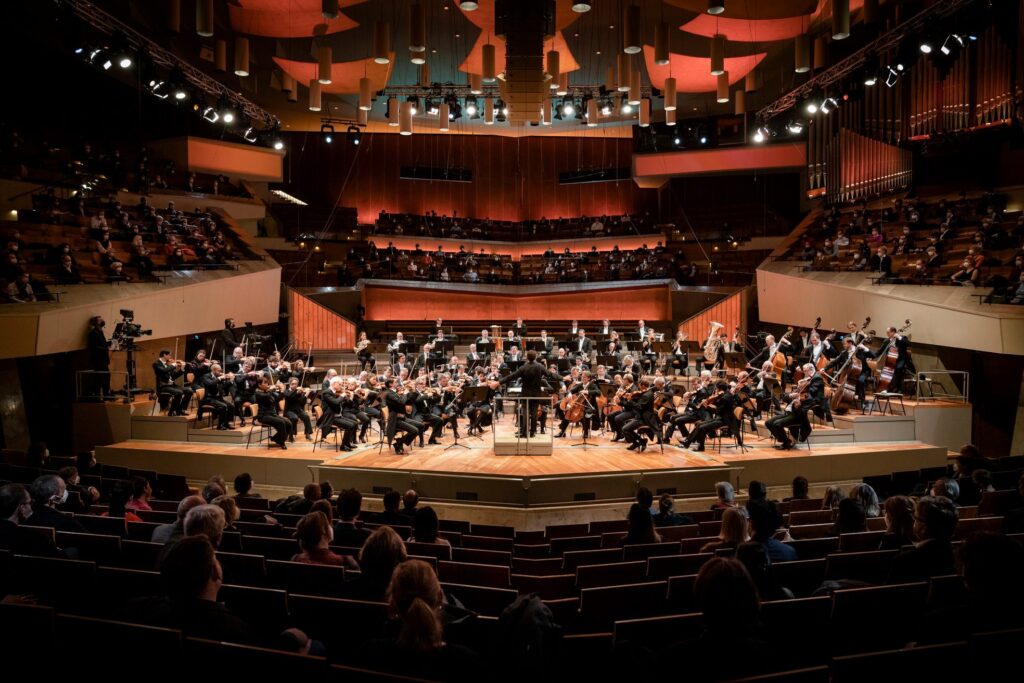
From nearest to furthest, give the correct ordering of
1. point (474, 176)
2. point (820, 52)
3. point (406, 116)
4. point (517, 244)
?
1. point (820, 52)
2. point (406, 116)
3. point (517, 244)
4. point (474, 176)

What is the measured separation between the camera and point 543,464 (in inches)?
327

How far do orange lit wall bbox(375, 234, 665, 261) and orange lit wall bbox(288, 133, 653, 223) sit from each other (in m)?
1.83

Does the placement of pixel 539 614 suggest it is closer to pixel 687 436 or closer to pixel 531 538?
pixel 531 538

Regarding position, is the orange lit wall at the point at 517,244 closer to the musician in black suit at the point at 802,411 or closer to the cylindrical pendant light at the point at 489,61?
the cylindrical pendant light at the point at 489,61

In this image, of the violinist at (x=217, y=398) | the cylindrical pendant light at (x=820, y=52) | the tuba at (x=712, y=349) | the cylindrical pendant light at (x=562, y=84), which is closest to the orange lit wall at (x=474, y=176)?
the cylindrical pendant light at (x=562, y=84)

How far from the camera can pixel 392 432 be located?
29.6 ft

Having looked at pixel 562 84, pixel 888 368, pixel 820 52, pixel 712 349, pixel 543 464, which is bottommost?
pixel 543 464

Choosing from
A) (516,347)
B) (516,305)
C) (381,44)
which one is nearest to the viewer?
(381,44)

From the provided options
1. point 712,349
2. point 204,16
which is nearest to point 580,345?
point 712,349

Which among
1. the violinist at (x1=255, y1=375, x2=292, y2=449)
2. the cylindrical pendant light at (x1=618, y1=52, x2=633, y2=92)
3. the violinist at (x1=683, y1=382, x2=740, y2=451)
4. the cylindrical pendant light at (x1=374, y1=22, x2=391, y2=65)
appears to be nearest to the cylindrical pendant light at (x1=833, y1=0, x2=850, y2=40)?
the cylindrical pendant light at (x1=618, y1=52, x2=633, y2=92)

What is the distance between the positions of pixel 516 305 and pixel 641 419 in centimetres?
1341

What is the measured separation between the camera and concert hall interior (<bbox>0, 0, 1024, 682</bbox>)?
263 centimetres

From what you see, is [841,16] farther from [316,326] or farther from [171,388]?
[316,326]

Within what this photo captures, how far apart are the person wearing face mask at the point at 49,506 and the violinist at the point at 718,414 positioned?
7177mm
